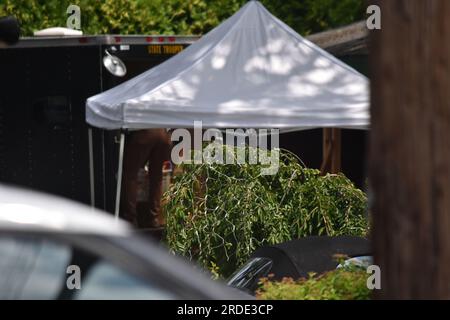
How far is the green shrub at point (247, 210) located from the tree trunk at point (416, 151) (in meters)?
5.25

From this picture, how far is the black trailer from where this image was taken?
13.7 metres

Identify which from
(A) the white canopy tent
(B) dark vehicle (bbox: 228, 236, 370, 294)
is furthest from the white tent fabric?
(B) dark vehicle (bbox: 228, 236, 370, 294)

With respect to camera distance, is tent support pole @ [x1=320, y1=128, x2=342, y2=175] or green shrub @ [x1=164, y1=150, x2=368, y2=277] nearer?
green shrub @ [x1=164, y1=150, x2=368, y2=277]

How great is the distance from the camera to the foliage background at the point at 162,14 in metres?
19.2

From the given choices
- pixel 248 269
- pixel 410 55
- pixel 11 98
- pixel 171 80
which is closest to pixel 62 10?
pixel 11 98

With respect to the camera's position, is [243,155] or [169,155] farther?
[169,155]

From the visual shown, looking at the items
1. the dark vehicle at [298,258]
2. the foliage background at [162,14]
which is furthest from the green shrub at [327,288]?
the foliage background at [162,14]

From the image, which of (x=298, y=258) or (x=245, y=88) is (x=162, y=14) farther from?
(x=298, y=258)

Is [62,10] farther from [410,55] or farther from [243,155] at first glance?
[410,55]

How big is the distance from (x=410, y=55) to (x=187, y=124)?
6.27 m

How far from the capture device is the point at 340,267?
709 centimetres

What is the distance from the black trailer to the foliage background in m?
4.53

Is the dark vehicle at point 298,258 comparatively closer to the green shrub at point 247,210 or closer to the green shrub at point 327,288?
the green shrub at point 327,288

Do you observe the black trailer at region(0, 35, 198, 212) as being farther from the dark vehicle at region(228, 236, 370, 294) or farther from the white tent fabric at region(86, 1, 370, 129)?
the dark vehicle at region(228, 236, 370, 294)
